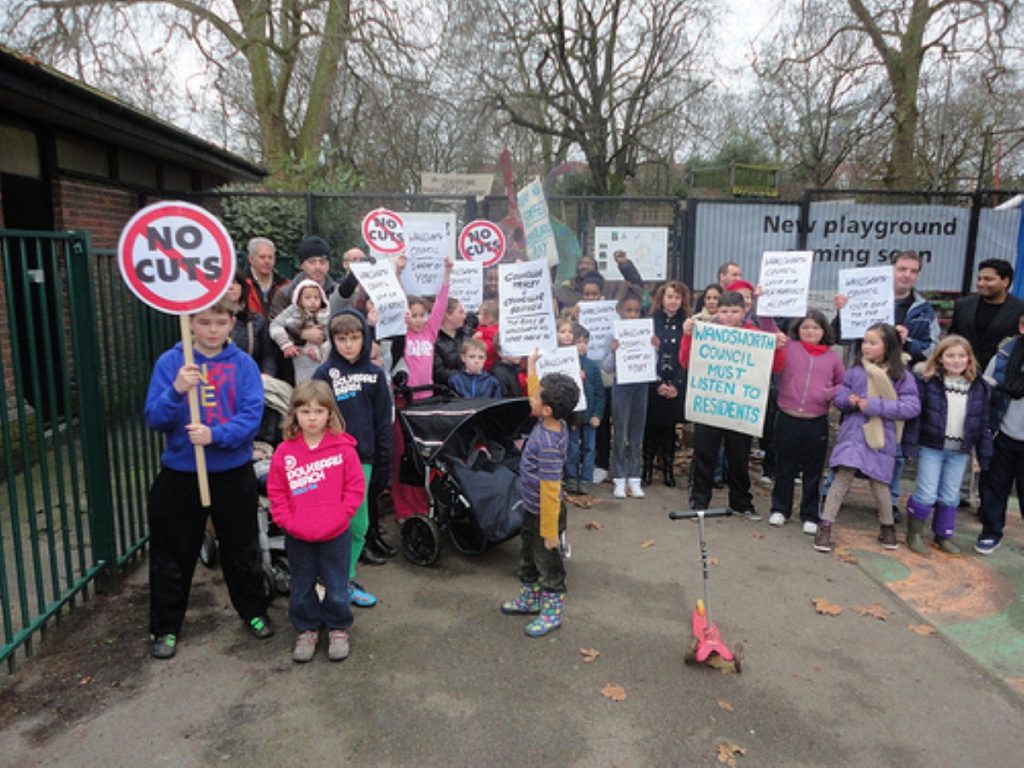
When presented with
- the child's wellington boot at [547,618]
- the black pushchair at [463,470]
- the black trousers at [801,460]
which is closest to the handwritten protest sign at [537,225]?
the black pushchair at [463,470]

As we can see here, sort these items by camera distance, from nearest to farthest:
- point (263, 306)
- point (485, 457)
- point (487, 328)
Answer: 1. point (485, 457)
2. point (263, 306)
3. point (487, 328)

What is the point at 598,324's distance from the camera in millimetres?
7008

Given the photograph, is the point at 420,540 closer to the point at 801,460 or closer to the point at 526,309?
the point at 526,309

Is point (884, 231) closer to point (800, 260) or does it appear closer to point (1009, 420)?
point (800, 260)

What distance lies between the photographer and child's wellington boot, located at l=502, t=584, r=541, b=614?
14.7 ft

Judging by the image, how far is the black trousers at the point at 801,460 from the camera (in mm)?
5980

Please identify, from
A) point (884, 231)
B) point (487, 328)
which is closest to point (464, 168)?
point (884, 231)

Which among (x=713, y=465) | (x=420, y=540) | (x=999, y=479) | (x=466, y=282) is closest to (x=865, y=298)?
(x=999, y=479)

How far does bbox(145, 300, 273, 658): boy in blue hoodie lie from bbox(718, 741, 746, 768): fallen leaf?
2639 mm

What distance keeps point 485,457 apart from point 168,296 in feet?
8.05

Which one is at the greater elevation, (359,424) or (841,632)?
(359,424)

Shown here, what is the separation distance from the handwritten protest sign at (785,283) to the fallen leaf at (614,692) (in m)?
4.35

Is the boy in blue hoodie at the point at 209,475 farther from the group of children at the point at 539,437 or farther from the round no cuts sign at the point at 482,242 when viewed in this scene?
the round no cuts sign at the point at 482,242

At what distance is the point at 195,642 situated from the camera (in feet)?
13.6
